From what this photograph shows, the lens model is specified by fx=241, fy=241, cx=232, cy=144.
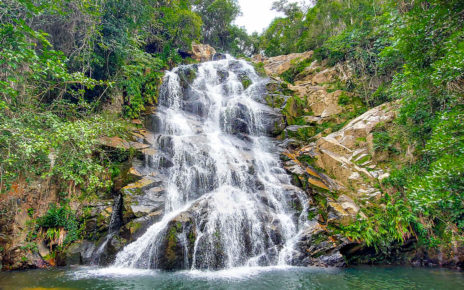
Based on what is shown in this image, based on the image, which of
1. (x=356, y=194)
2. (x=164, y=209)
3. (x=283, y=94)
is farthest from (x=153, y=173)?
(x=283, y=94)

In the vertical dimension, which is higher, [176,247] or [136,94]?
[136,94]

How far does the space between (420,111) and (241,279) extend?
1028 cm

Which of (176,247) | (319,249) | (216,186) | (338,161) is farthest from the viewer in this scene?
(338,161)

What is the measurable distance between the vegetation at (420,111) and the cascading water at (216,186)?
129 inches

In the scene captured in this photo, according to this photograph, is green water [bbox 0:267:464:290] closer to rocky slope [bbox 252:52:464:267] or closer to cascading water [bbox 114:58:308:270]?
cascading water [bbox 114:58:308:270]

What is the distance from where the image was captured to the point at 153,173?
11.6 meters

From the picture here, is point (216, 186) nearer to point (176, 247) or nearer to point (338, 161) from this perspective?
point (176, 247)

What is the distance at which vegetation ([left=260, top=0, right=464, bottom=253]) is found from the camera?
19.8ft

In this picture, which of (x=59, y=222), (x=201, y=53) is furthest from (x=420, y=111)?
(x=201, y=53)

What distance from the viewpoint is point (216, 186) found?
37.9 ft

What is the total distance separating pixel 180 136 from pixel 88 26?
6866mm

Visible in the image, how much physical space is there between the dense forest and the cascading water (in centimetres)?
238

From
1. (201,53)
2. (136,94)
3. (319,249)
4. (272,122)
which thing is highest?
(201,53)

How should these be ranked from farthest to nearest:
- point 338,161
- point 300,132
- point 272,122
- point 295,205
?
point 272,122, point 300,132, point 338,161, point 295,205
